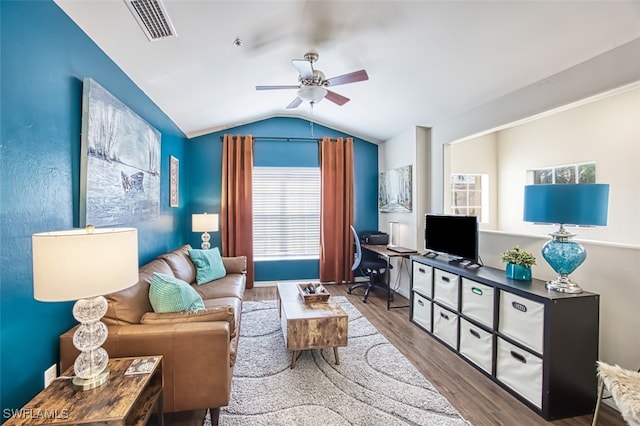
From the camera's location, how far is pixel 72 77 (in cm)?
183

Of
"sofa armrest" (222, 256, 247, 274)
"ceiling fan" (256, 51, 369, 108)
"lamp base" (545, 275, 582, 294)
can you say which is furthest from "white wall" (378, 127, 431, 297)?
"sofa armrest" (222, 256, 247, 274)

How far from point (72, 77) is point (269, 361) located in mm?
2558

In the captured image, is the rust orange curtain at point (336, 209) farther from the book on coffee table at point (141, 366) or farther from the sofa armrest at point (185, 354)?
the book on coffee table at point (141, 366)

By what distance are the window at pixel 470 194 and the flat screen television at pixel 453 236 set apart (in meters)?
1.77

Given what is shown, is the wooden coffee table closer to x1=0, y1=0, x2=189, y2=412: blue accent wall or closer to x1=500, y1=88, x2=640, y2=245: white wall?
x1=0, y1=0, x2=189, y2=412: blue accent wall

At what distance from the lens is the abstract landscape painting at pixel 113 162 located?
1906 mm

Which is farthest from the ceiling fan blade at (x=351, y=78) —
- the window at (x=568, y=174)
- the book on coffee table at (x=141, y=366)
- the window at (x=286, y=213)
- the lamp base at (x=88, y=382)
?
the window at (x=568, y=174)

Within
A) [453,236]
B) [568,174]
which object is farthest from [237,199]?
[568,174]

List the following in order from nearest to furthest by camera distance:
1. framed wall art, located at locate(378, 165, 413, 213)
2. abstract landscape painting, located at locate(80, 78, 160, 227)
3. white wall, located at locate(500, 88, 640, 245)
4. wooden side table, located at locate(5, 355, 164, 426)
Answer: wooden side table, located at locate(5, 355, 164, 426) < abstract landscape painting, located at locate(80, 78, 160, 227) < white wall, located at locate(500, 88, 640, 245) < framed wall art, located at locate(378, 165, 413, 213)

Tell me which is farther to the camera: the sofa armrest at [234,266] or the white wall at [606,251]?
the sofa armrest at [234,266]

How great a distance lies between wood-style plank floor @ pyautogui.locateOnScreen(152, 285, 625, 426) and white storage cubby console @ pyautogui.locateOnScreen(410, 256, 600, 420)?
0.22ft

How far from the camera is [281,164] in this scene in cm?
525

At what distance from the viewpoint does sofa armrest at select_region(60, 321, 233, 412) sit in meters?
1.70

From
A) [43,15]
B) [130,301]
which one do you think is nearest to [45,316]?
[130,301]
